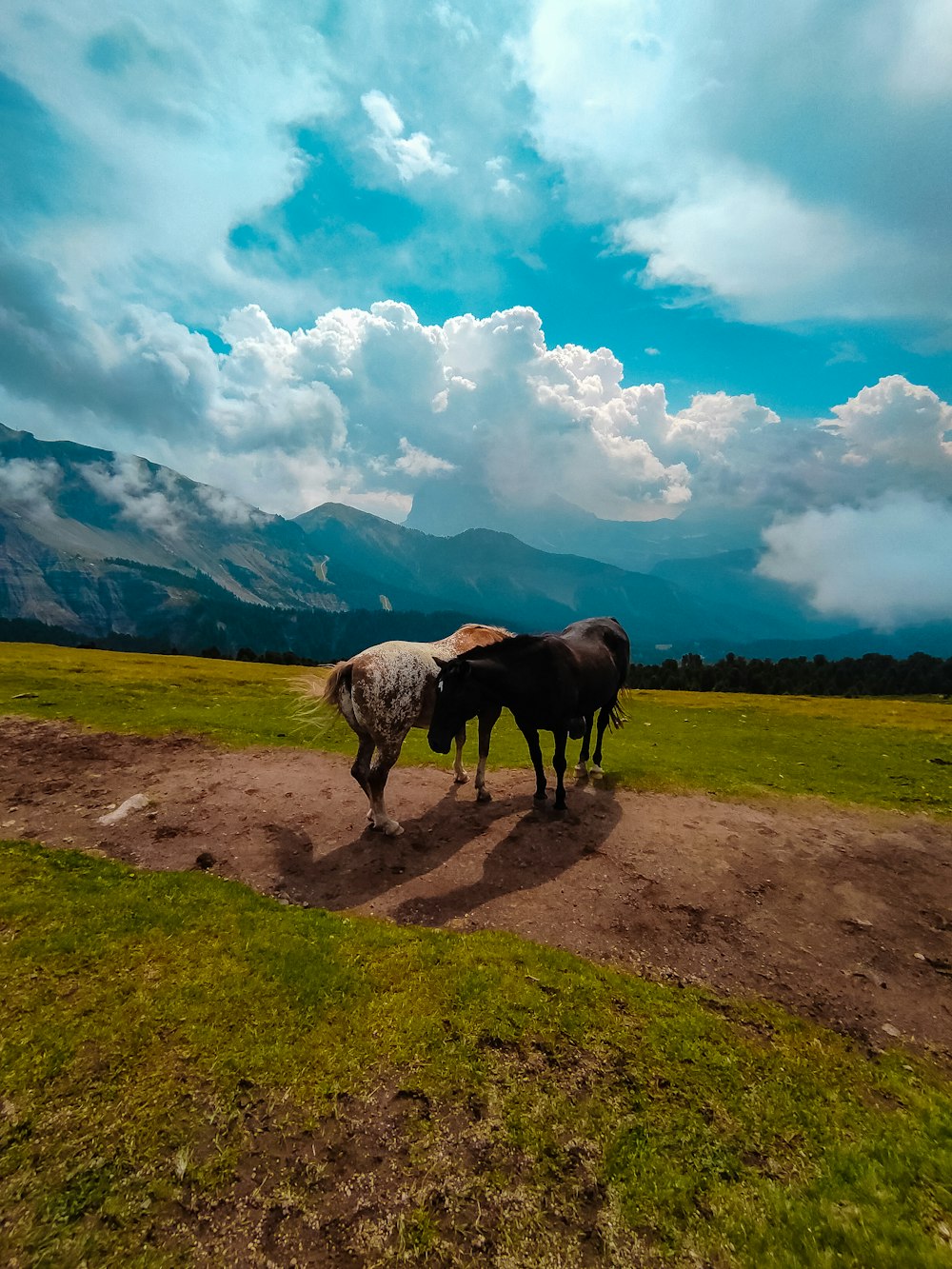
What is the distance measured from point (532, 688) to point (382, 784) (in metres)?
3.77

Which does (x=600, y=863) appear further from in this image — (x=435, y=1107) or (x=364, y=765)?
(x=435, y=1107)

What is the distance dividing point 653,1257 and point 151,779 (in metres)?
13.3

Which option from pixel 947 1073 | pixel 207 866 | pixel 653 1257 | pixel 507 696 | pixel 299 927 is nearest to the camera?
pixel 653 1257

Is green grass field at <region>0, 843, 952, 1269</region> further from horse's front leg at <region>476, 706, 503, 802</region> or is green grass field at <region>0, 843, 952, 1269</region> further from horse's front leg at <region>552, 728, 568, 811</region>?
horse's front leg at <region>476, 706, 503, 802</region>

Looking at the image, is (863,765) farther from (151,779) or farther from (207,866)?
(151,779)

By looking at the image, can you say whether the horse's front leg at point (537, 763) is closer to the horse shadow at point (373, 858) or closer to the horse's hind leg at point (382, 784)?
the horse shadow at point (373, 858)

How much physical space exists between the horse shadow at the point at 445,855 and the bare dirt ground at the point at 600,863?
0.14ft

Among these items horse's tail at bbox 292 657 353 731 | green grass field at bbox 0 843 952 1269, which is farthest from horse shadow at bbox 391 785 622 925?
horse's tail at bbox 292 657 353 731

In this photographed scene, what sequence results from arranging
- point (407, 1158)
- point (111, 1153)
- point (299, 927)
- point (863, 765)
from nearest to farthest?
1. point (111, 1153)
2. point (407, 1158)
3. point (299, 927)
4. point (863, 765)

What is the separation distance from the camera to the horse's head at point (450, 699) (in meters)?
10.5

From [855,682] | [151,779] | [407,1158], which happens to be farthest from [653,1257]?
[855,682]

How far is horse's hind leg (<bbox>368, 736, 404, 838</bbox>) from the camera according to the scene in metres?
10.6

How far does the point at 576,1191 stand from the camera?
3996 millimetres

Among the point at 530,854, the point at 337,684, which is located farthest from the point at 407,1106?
the point at 337,684
